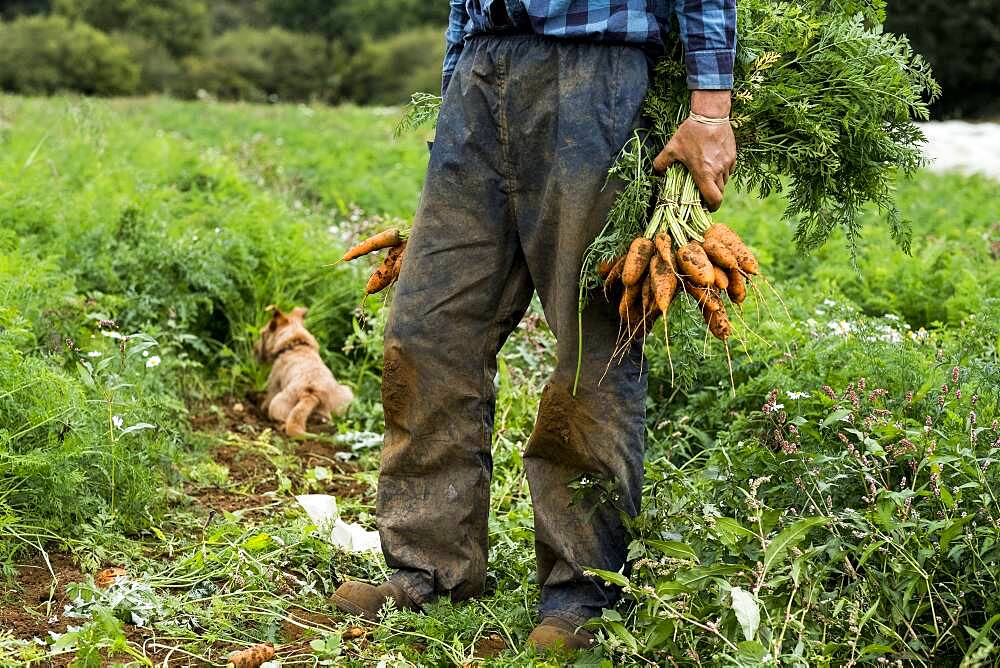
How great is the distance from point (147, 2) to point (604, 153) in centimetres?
3852

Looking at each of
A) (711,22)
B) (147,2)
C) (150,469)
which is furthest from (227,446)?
(147,2)

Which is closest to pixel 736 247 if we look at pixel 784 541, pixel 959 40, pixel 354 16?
pixel 784 541

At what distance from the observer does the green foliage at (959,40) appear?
2573cm

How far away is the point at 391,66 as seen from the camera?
36.4 metres

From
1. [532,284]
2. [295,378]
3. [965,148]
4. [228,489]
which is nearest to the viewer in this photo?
[532,284]

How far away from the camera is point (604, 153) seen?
3037 millimetres

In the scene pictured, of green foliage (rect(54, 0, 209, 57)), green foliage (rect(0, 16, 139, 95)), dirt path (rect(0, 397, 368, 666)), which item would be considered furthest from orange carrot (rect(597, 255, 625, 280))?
green foliage (rect(54, 0, 209, 57))

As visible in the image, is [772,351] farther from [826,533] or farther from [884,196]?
[826,533]

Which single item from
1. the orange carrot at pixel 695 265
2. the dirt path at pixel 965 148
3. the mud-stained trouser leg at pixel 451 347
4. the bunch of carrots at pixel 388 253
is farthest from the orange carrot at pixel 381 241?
the dirt path at pixel 965 148

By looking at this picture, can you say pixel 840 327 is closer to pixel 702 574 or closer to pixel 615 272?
pixel 615 272

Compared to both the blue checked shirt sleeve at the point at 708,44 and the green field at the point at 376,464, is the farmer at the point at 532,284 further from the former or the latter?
the green field at the point at 376,464

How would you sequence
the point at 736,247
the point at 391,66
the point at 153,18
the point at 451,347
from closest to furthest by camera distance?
the point at 736,247 < the point at 451,347 < the point at 391,66 < the point at 153,18

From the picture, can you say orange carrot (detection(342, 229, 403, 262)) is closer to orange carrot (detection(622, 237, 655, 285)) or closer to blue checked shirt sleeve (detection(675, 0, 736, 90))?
orange carrot (detection(622, 237, 655, 285))

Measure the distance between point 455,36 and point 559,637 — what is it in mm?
1820
